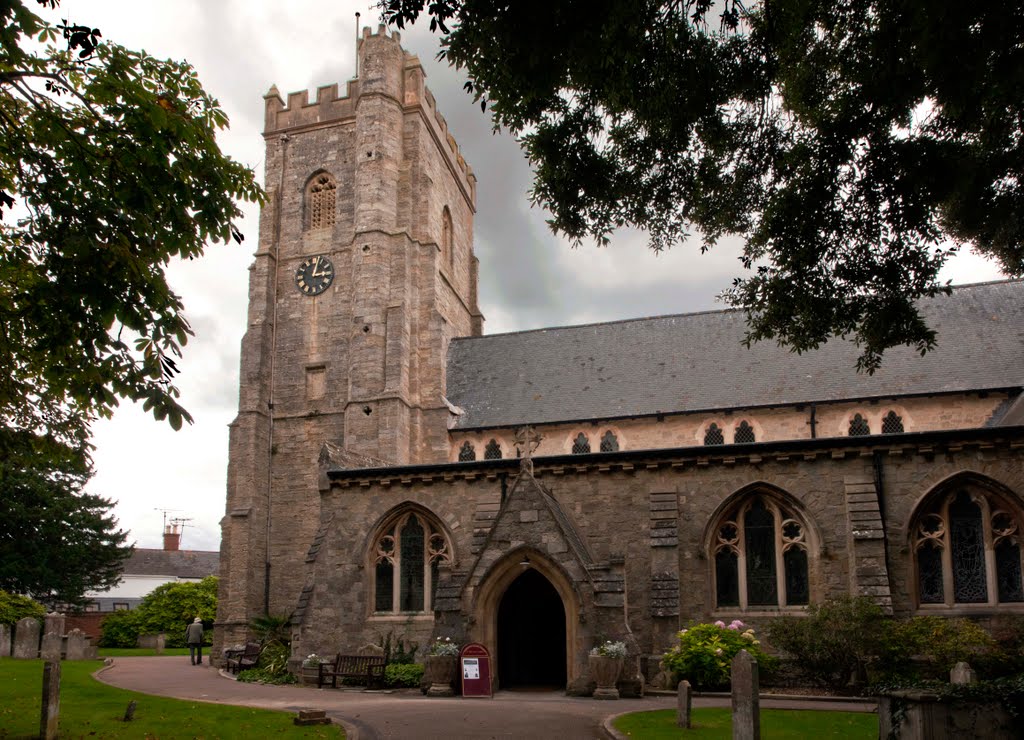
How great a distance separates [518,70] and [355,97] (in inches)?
1233

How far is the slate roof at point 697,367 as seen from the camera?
2955 centimetres

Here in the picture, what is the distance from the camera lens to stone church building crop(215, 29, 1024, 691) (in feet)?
61.3

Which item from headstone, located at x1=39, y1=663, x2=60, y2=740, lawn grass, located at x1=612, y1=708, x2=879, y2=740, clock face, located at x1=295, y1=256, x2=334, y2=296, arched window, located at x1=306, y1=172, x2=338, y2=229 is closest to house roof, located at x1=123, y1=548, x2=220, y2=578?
clock face, located at x1=295, y1=256, x2=334, y2=296

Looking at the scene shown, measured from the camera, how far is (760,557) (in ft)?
65.0

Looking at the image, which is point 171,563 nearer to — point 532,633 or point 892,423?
point 532,633

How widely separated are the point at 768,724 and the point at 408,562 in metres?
11.3

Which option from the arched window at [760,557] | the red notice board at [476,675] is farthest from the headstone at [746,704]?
the arched window at [760,557]

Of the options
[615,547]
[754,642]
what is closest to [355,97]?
[615,547]

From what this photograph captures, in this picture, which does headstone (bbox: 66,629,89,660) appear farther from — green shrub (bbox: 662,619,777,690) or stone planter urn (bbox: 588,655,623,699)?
green shrub (bbox: 662,619,777,690)

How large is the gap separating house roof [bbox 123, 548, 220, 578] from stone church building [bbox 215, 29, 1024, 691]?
41.8 m

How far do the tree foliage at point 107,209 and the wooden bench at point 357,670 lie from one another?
1152cm

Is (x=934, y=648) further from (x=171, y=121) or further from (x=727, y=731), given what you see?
(x=171, y=121)

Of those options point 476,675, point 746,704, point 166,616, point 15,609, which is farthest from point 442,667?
point 166,616

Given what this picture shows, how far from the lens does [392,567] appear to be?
73.0 ft
